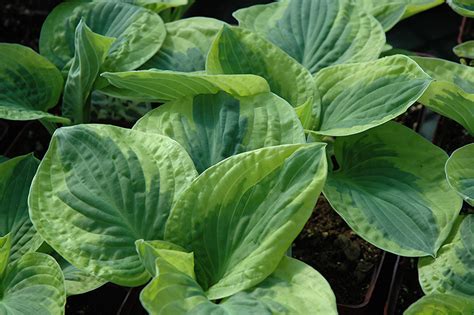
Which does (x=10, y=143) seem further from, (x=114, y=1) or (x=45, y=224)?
(x=45, y=224)

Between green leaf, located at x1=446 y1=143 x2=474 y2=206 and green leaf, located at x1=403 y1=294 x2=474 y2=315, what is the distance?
125 mm

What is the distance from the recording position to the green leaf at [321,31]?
0.93 metres

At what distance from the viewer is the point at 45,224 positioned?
68 centimetres

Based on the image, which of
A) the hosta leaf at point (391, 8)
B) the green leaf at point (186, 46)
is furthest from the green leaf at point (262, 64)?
the hosta leaf at point (391, 8)

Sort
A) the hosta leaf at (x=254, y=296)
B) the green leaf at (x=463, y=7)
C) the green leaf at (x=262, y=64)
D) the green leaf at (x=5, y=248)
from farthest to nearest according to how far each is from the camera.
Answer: the green leaf at (x=463, y=7) → the green leaf at (x=262, y=64) → the green leaf at (x=5, y=248) → the hosta leaf at (x=254, y=296)

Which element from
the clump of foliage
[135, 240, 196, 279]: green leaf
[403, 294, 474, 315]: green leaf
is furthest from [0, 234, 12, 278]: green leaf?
[403, 294, 474, 315]: green leaf

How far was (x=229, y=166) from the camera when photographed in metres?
0.67

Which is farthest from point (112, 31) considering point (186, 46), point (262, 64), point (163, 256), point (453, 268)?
point (453, 268)

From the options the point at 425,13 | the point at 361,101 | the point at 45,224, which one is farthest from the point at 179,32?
the point at 425,13

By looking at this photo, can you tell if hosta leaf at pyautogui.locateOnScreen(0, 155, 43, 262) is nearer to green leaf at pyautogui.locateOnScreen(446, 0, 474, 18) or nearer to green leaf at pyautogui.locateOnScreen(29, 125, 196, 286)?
green leaf at pyautogui.locateOnScreen(29, 125, 196, 286)

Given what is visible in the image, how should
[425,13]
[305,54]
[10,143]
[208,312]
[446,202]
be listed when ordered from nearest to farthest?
[208,312], [446,202], [305,54], [10,143], [425,13]

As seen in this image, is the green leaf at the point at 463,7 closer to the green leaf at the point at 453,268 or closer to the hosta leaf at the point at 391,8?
the hosta leaf at the point at 391,8

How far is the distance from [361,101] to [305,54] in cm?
15

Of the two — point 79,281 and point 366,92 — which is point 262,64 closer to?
point 366,92
